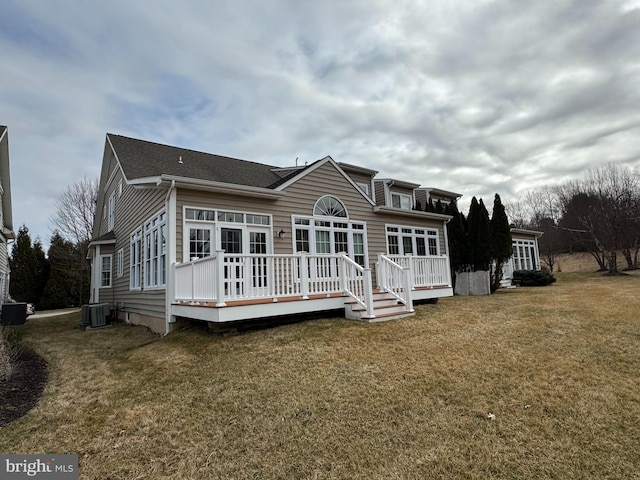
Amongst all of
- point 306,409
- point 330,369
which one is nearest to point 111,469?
point 306,409

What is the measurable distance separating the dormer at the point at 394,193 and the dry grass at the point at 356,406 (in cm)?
1178

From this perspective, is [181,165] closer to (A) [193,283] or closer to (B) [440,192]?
(A) [193,283]

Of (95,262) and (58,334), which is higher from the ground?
(95,262)

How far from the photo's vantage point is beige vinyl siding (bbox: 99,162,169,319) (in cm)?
896

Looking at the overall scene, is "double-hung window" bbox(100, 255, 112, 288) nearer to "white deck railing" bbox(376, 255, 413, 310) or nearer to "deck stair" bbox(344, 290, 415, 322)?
"deck stair" bbox(344, 290, 415, 322)

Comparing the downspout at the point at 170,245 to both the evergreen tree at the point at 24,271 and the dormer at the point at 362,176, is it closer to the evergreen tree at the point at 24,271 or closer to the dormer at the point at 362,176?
the dormer at the point at 362,176

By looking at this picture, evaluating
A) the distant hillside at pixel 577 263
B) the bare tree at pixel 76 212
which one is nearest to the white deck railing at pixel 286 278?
the bare tree at pixel 76 212

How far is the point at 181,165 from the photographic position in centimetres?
1133

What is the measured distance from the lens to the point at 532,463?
293cm

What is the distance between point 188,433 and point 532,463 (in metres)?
3.26

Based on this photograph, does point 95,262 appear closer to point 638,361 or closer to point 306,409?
point 306,409

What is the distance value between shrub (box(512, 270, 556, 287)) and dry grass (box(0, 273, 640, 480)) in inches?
464

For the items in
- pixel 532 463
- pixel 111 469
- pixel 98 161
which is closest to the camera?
pixel 532 463

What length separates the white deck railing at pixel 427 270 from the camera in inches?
384
